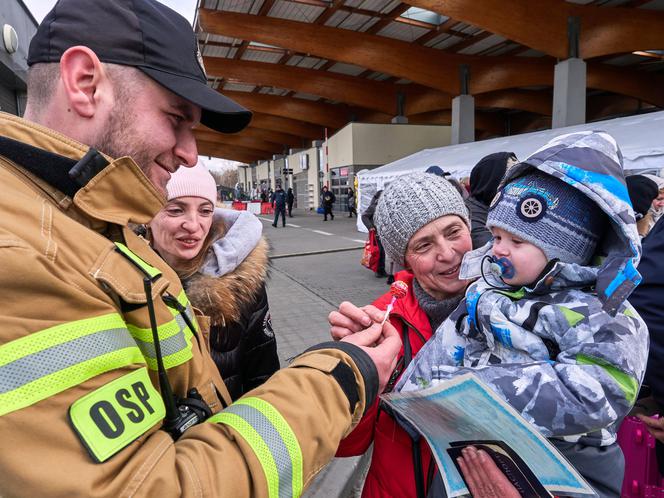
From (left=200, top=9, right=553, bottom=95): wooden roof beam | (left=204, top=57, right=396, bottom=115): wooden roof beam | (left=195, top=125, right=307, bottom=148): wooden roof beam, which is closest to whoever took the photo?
(left=200, top=9, right=553, bottom=95): wooden roof beam

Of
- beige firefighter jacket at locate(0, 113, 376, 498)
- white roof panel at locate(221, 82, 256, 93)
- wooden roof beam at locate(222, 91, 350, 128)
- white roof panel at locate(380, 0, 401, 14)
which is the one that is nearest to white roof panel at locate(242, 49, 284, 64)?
white roof panel at locate(221, 82, 256, 93)

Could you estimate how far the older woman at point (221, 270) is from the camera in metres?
1.90

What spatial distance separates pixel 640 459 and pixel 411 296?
3.88 ft

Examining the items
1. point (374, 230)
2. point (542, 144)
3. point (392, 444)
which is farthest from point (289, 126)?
point (392, 444)

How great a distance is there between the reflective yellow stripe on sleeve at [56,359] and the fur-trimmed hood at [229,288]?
111 centimetres

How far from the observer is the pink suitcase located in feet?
5.76

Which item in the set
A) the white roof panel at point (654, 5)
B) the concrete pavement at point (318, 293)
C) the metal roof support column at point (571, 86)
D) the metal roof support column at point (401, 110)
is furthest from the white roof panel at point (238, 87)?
the white roof panel at point (654, 5)

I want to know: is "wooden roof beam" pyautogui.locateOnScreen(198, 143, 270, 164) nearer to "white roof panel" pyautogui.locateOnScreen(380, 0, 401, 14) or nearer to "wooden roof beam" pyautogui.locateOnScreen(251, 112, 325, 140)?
"wooden roof beam" pyautogui.locateOnScreen(251, 112, 325, 140)

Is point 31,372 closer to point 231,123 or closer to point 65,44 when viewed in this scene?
point 65,44

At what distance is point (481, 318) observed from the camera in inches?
50.2

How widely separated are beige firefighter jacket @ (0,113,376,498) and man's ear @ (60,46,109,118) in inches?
5.0

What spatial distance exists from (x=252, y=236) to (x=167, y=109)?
1148 millimetres

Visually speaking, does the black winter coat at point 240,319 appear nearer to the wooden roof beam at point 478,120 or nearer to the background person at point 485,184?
the background person at point 485,184

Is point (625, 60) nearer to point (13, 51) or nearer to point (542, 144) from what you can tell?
point (542, 144)
